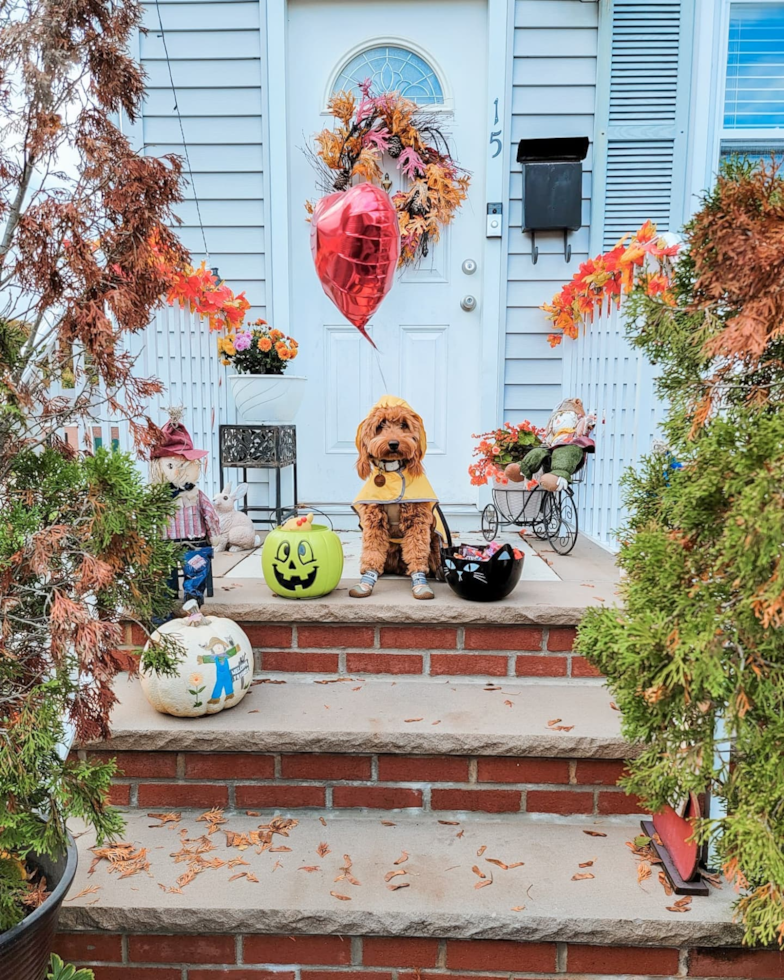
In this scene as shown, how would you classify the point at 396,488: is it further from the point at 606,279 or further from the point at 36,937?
the point at 36,937

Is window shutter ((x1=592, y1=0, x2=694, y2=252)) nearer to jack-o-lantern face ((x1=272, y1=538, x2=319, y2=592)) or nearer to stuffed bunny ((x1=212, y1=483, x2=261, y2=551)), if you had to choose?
stuffed bunny ((x1=212, y1=483, x2=261, y2=551))

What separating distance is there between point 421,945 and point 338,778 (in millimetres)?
444

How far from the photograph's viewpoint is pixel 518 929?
4.38ft

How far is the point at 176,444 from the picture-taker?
81.0 inches

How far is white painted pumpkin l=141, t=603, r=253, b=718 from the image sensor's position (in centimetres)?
172

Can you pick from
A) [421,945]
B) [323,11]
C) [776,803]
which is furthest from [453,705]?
[323,11]

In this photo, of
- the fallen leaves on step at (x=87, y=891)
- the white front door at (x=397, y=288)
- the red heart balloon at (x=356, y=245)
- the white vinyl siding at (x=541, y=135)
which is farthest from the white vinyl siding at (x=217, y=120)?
the fallen leaves on step at (x=87, y=891)

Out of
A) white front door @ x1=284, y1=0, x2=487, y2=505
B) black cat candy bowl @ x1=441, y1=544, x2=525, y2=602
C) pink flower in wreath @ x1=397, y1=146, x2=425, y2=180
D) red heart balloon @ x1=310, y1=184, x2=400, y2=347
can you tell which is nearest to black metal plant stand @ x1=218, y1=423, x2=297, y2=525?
white front door @ x1=284, y1=0, x2=487, y2=505

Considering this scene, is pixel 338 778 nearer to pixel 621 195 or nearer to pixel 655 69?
pixel 621 195

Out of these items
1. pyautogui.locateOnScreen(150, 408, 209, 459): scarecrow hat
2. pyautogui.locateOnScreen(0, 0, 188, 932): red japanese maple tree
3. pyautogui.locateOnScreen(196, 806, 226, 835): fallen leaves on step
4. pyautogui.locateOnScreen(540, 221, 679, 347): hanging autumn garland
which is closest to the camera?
pyautogui.locateOnScreen(0, 0, 188, 932): red japanese maple tree

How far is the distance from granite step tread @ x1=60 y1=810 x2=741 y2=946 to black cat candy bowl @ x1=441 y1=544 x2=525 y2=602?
681mm

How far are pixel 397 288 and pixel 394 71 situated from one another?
1021 mm

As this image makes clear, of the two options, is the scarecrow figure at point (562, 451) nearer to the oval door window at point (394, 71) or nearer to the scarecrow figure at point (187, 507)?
the scarecrow figure at point (187, 507)

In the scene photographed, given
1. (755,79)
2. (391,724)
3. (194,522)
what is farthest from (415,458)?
(755,79)
